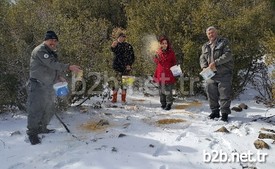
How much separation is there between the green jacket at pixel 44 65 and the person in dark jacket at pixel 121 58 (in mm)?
2710

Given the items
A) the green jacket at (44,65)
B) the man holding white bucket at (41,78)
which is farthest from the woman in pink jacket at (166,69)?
the green jacket at (44,65)

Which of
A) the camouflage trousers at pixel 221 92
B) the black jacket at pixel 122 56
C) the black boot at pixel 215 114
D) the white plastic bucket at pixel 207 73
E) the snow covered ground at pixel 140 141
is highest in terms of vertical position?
the black jacket at pixel 122 56

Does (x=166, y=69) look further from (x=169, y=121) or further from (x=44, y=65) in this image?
(x=44, y=65)

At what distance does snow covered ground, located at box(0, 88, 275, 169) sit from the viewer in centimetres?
482

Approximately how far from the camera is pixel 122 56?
8.34 m

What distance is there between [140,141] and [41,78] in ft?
6.02

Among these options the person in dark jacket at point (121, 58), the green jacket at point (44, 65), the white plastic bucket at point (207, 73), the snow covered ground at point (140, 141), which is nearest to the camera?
the snow covered ground at point (140, 141)

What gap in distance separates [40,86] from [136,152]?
Result: 74.0 inches

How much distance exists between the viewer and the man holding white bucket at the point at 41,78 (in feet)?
18.3

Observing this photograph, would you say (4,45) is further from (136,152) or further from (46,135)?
(136,152)

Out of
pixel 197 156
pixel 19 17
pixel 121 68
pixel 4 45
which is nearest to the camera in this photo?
pixel 197 156

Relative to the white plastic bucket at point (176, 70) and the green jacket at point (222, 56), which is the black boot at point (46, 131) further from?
the green jacket at point (222, 56)

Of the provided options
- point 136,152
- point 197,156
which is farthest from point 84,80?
point 197,156

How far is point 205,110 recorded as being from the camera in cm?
761
